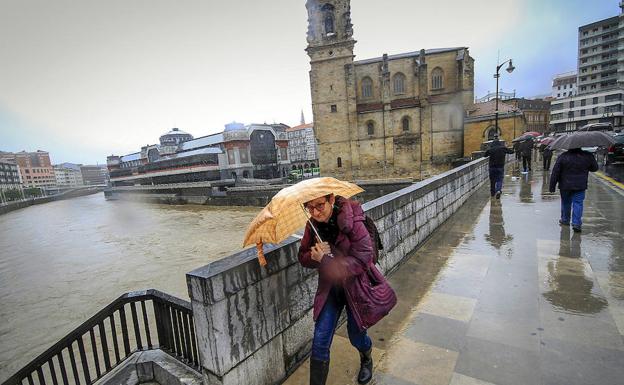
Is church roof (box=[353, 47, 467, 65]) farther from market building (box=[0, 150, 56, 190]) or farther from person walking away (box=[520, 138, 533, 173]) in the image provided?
market building (box=[0, 150, 56, 190])

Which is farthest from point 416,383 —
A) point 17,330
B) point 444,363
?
point 17,330

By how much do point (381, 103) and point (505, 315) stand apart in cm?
3634

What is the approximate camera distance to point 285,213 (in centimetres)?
208

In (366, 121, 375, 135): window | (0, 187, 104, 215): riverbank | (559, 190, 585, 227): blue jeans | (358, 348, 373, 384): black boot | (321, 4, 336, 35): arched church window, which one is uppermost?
(321, 4, 336, 35): arched church window

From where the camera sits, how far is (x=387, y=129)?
3594cm

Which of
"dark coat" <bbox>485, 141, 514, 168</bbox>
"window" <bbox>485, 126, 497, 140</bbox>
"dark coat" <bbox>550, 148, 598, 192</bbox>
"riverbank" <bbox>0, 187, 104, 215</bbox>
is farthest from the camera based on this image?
"riverbank" <bbox>0, 187, 104, 215</bbox>

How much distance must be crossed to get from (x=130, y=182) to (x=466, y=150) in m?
68.9

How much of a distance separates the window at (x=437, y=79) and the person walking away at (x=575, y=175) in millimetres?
35643

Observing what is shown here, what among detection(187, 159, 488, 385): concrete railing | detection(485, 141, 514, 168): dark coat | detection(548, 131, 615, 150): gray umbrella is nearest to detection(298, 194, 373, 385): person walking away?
detection(187, 159, 488, 385): concrete railing

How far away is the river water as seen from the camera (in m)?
7.52

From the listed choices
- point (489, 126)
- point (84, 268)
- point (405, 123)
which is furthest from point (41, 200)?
point (489, 126)

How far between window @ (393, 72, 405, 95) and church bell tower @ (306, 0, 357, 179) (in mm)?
6439

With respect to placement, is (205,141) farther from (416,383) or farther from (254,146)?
(416,383)

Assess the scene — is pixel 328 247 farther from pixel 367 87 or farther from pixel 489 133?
pixel 367 87
